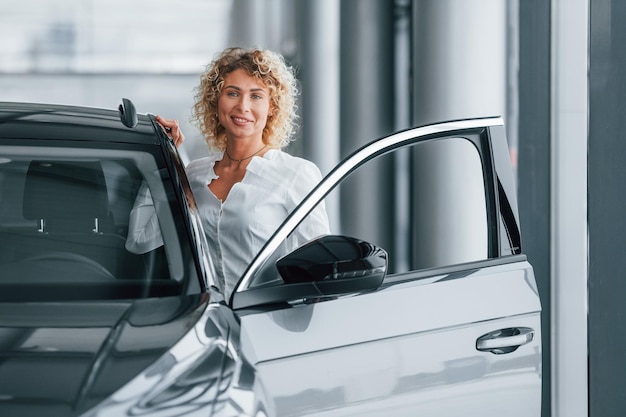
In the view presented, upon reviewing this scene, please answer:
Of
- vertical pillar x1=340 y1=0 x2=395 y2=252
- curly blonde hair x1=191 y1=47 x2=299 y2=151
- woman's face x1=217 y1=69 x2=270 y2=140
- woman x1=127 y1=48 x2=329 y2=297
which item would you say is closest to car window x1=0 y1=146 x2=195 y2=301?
woman x1=127 y1=48 x2=329 y2=297

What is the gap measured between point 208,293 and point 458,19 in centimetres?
362

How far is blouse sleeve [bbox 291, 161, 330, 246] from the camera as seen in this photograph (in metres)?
3.00

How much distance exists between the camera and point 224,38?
13828 millimetres

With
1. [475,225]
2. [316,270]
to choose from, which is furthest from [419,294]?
[475,225]

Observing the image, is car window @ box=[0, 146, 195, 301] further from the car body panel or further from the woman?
the woman

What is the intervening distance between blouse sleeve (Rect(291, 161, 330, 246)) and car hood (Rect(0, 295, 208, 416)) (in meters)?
0.91

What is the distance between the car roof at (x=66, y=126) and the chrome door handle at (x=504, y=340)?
0.96 m

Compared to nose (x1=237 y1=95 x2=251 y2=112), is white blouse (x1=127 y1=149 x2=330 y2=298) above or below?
below

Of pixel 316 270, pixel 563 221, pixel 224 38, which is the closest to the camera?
pixel 316 270

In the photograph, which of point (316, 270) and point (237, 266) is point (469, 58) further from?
point (316, 270)

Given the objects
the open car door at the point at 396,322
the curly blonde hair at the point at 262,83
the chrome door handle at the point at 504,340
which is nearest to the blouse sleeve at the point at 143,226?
the open car door at the point at 396,322

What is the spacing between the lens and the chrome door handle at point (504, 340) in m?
2.43

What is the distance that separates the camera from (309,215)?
2.99 metres

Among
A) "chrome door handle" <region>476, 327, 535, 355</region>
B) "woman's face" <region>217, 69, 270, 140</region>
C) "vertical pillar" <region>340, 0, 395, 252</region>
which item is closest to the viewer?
"chrome door handle" <region>476, 327, 535, 355</region>
